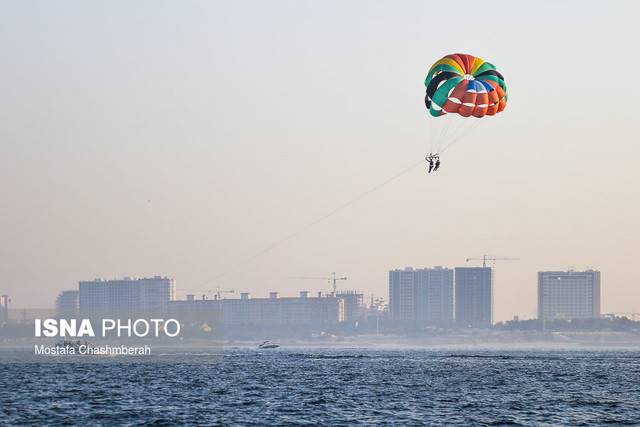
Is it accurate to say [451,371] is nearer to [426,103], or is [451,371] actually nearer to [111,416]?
[426,103]

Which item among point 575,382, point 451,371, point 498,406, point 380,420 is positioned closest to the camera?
point 380,420

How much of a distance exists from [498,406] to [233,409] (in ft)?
70.0

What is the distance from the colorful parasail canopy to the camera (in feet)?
362

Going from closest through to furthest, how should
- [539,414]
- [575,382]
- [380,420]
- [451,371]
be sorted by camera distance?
[380,420] < [539,414] < [575,382] < [451,371]

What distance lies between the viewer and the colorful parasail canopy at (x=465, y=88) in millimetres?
110312

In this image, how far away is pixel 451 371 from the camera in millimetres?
164125

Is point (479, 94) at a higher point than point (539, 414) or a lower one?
higher

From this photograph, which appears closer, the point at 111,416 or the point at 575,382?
the point at 111,416

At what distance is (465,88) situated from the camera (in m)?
111

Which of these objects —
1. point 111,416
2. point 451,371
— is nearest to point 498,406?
point 111,416

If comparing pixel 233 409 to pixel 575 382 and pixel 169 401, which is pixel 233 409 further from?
A: pixel 575 382

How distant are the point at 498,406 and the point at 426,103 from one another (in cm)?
3108

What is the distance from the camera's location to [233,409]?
91.6 meters

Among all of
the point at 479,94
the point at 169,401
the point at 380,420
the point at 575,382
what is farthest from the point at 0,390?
the point at 575,382
